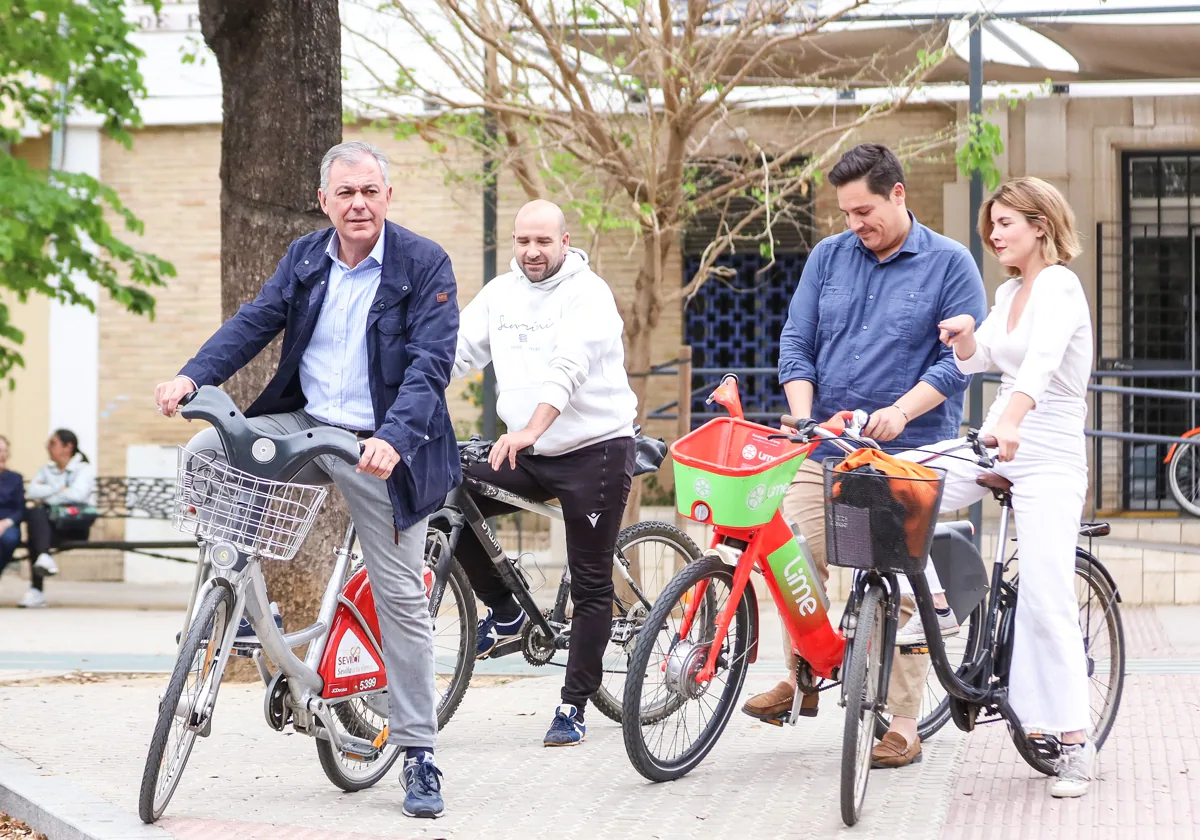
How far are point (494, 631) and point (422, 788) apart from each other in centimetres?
119

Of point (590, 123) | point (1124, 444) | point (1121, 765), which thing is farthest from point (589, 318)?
point (1124, 444)

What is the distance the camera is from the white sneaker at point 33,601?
1233cm

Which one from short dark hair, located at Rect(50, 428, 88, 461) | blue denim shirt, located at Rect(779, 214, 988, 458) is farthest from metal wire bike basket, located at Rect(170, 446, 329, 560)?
short dark hair, located at Rect(50, 428, 88, 461)

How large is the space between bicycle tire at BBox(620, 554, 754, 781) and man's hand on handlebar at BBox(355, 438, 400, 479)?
40.2 inches

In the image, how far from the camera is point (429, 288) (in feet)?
15.4

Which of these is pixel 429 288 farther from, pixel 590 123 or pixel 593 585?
pixel 590 123

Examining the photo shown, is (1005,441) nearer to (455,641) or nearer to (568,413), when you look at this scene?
(568,413)

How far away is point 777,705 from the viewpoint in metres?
5.32

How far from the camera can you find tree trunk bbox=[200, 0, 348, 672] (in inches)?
277

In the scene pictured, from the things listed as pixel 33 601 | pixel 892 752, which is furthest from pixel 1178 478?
pixel 33 601

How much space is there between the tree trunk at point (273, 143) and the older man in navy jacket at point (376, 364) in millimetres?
2339

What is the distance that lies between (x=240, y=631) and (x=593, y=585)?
1.52 m

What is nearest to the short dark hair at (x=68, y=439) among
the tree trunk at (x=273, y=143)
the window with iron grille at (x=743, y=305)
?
the window with iron grille at (x=743, y=305)

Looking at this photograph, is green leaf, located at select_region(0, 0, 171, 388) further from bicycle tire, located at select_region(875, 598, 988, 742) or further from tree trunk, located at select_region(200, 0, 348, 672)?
bicycle tire, located at select_region(875, 598, 988, 742)
